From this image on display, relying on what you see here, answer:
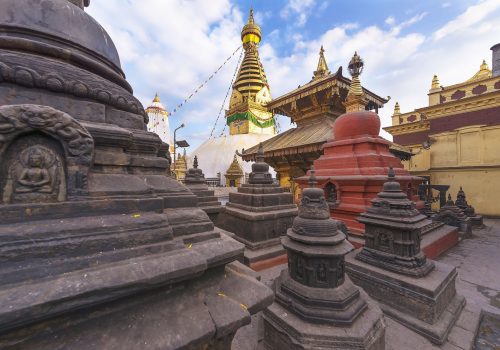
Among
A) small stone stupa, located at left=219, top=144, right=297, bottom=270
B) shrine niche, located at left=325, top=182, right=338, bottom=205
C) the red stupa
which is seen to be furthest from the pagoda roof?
small stone stupa, located at left=219, top=144, right=297, bottom=270

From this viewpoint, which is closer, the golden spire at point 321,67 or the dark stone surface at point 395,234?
the dark stone surface at point 395,234

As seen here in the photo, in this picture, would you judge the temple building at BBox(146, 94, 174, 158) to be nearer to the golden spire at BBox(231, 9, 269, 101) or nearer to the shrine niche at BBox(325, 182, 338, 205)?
the golden spire at BBox(231, 9, 269, 101)

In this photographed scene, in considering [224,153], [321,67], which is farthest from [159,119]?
[321,67]

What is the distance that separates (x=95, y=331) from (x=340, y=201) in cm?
644

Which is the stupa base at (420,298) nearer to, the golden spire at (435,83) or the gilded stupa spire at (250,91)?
the golden spire at (435,83)

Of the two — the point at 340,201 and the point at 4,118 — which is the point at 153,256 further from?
the point at 340,201

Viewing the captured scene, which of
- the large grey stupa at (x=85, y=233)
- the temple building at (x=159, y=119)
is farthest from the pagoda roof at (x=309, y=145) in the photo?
the temple building at (x=159, y=119)

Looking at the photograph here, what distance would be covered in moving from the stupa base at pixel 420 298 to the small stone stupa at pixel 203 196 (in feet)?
11.6

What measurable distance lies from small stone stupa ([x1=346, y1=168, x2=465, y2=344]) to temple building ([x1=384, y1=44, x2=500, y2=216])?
12.2 metres

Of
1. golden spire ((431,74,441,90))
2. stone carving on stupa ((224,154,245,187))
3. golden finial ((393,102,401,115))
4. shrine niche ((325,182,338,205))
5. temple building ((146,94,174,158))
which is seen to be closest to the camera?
shrine niche ((325,182,338,205))

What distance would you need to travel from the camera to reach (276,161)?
11.9 metres

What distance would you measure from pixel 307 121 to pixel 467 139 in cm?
894

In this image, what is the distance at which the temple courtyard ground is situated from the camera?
2.74 metres

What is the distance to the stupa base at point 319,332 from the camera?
224cm
